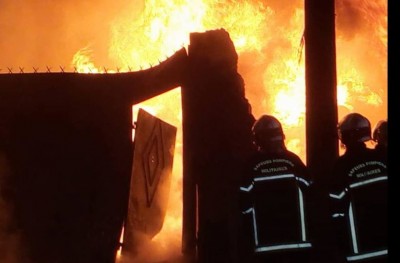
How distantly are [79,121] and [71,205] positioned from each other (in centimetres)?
91

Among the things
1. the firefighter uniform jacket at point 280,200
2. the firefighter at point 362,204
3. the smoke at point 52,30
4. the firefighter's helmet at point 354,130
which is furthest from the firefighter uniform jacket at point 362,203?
the smoke at point 52,30

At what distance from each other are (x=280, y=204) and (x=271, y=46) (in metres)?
8.96

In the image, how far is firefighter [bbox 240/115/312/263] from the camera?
6273 mm

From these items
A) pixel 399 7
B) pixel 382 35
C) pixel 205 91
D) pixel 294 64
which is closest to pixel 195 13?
pixel 294 64

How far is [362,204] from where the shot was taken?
19.5 feet

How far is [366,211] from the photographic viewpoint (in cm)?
593

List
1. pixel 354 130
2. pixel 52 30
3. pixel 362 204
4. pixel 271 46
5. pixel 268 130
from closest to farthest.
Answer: pixel 362 204
pixel 354 130
pixel 268 130
pixel 271 46
pixel 52 30

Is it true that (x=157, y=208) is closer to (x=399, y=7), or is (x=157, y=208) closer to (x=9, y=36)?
(x=399, y=7)

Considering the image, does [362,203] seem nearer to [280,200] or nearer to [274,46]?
[280,200]

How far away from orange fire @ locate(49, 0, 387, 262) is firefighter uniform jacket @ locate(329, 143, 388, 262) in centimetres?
718

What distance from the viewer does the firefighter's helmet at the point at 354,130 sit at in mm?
6105

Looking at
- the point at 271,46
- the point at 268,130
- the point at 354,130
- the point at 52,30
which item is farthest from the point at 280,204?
the point at 52,30

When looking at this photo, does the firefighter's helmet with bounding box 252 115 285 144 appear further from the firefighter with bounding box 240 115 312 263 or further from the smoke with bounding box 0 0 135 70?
the smoke with bounding box 0 0 135 70

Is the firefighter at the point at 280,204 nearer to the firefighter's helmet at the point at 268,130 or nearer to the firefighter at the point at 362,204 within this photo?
the firefighter's helmet at the point at 268,130
